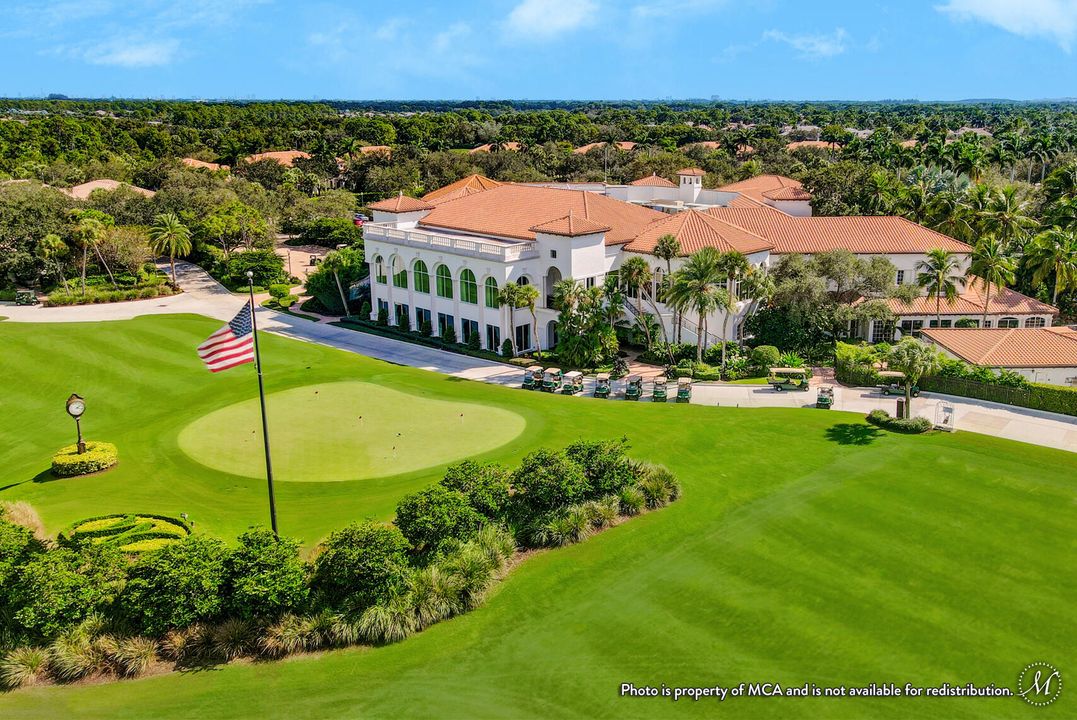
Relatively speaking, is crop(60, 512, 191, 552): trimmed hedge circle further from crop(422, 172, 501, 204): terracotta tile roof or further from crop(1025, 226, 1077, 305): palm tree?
crop(1025, 226, 1077, 305): palm tree

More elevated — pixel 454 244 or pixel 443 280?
pixel 454 244

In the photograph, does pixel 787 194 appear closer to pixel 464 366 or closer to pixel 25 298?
pixel 464 366

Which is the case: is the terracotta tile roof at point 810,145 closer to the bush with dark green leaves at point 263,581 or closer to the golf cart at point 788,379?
the golf cart at point 788,379

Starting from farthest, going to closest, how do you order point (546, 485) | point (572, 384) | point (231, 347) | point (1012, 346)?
1. point (572, 384)
2. point (1012, 346)
3. point (546, 485)
4. point (231, 347)

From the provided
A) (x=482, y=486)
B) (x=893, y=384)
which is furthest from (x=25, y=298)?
(x=893, y=384)

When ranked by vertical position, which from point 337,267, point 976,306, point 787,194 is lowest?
point 976,306

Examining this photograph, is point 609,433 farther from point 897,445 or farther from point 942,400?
point 942,400

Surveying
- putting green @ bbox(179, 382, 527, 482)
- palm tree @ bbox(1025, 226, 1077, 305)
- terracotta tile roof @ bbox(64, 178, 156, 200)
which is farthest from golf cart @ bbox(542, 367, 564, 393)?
terracotta tile roof @ bbox(64, 178, 156, 200)

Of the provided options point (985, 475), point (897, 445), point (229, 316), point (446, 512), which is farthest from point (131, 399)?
point (985, 475)
